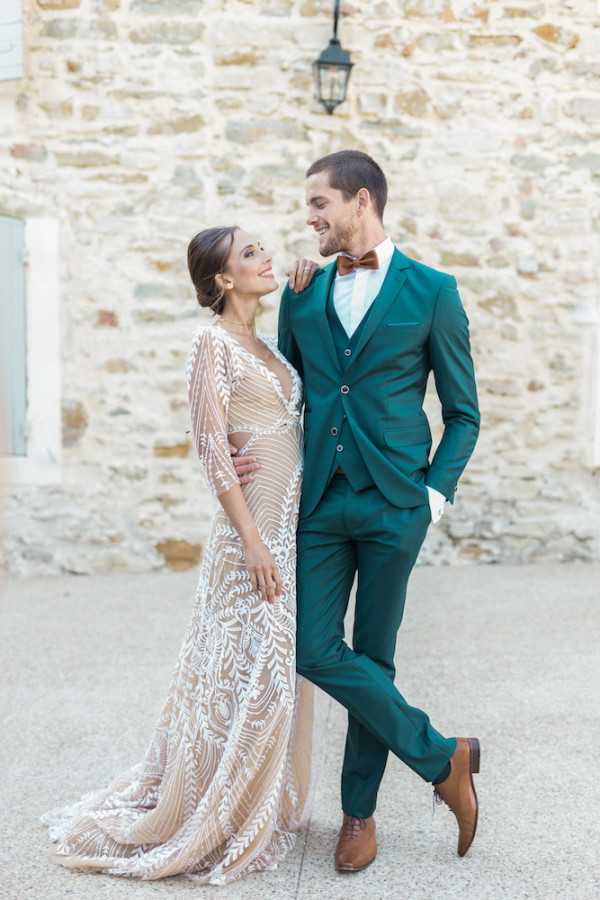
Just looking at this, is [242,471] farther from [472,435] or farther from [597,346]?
[597,346]

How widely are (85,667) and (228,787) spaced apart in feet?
7.35

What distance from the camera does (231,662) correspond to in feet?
9.68

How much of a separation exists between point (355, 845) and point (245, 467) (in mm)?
1015

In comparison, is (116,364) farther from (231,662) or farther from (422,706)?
(231,662)

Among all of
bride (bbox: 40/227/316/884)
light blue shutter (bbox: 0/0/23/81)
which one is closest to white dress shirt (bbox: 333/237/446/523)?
bride (bbox: 40/227/316/884)

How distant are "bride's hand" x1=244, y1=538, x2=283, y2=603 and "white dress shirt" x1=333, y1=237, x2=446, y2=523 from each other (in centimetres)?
45

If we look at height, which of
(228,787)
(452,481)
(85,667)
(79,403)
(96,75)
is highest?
(96,75)

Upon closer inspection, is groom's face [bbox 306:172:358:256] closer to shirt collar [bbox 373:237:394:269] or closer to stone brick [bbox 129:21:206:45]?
shirt collar [bbox 373:237:394:269]

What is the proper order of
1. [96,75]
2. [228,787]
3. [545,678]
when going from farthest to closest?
1. [96,75]
2. [545,678]
3. [228,787]

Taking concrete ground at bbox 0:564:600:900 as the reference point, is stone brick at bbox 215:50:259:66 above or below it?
above

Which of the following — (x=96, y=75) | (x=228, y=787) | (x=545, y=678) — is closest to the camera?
(x=228, y=787)

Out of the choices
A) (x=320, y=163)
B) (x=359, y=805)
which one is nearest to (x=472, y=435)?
(x=320, y=163)

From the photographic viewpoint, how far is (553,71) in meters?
→ 6.96

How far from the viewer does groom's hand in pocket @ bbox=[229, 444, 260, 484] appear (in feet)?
9.53
